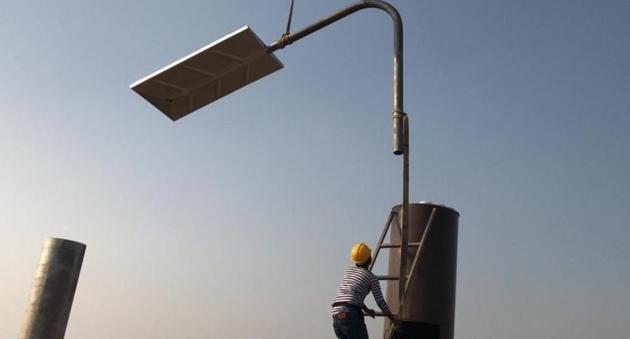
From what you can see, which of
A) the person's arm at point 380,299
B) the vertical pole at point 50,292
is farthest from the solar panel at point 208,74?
the person's arm at point 380,299

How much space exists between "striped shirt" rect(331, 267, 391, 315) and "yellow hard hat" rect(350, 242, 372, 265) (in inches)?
5.1

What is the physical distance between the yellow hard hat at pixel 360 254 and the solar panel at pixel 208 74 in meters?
3.10

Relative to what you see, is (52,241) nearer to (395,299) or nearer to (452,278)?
(395,299)

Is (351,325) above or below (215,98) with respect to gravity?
below

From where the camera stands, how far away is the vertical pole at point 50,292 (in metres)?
8.55

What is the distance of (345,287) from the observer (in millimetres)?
7645

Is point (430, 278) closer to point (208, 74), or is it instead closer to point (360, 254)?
point (360, 254)

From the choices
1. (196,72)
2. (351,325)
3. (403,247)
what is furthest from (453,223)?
(196,72)

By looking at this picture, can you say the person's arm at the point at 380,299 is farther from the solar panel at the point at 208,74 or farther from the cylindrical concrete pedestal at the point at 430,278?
the solar panel at the point at 208,74

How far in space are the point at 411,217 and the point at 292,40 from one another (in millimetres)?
3436

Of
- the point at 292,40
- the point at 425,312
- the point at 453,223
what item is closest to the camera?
the point at 292,40

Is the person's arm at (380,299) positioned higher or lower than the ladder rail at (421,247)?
lower

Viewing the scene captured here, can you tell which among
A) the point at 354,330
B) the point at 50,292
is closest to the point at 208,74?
the point at 50,292

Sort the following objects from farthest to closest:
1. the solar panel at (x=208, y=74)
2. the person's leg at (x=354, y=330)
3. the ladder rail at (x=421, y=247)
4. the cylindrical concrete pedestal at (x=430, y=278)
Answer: the cylindrical concrete pedestal at (x=430, y=278)
the ladder rail at (x=421, y=247)
the solar panel at (x=208, y=74)
the person's leg at (x=354, y=330)
